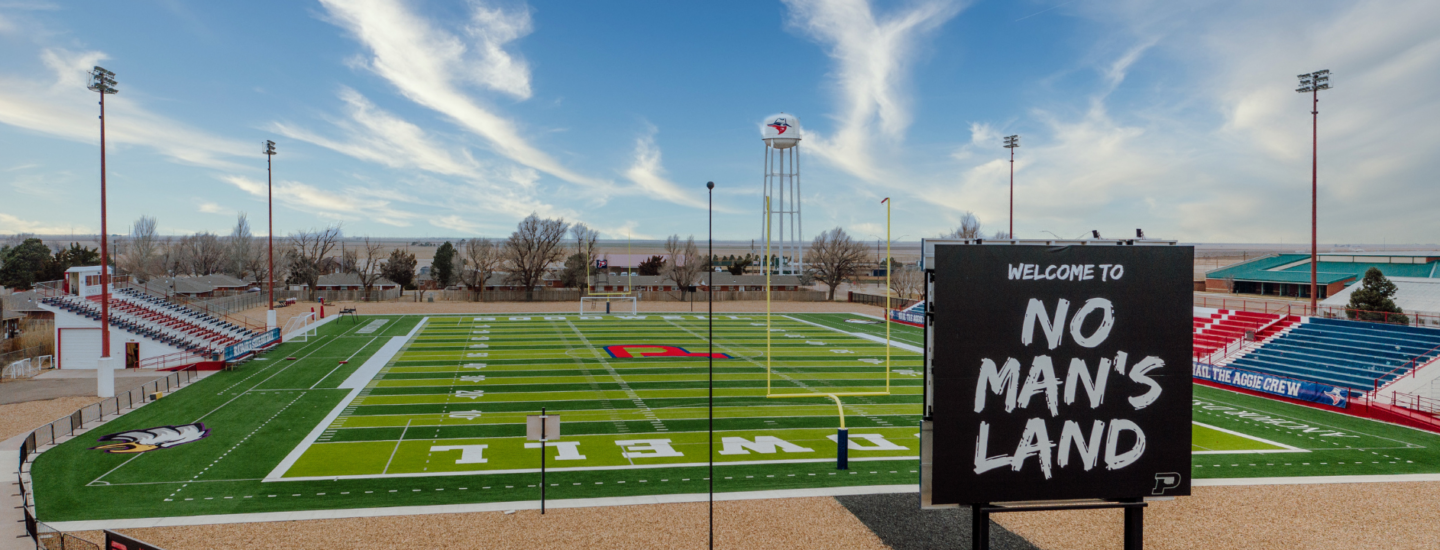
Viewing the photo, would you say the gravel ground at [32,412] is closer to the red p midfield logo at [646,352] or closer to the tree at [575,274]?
the red p midfield logo at [646,352]

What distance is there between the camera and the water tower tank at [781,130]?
7238cm

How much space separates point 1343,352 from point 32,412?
43.5 m

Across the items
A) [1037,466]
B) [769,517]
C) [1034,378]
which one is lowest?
[769,517]

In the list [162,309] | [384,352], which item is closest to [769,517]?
[384,352]

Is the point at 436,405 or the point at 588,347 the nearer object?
the point at 436,405

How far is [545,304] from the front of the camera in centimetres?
6600

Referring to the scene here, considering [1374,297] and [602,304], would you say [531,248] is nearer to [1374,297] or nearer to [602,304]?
[602,304]

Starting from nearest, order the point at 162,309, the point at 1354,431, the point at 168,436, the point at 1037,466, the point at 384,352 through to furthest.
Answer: the point at 1037,466
the point at 168,436
the point at 1354,431
the point at 384,352
the point at 162,309

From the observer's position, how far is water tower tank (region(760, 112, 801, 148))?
72375 mm

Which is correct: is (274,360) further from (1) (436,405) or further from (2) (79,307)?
(1) (436,405)

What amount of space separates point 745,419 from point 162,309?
31.7 metres

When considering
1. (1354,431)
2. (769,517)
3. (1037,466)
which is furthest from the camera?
(1354,431)

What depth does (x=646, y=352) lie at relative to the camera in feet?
110

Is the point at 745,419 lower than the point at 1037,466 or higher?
lower
